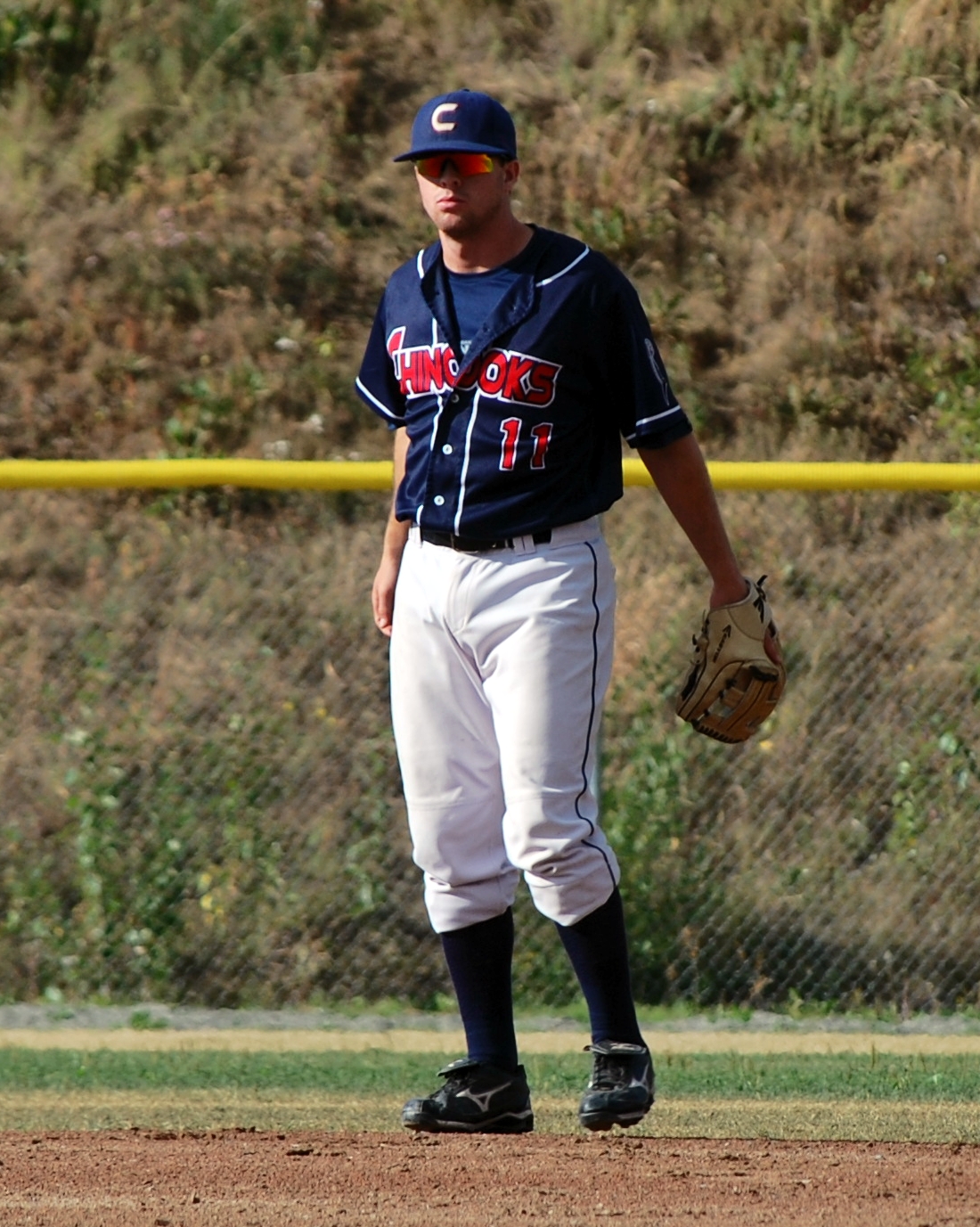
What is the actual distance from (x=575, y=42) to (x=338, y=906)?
5.68m

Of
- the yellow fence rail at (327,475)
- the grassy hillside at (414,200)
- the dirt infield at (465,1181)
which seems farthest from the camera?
the grassy hillside at (414,200)

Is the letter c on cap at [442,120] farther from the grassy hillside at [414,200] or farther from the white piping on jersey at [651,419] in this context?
the grassy hillside at [414,200]

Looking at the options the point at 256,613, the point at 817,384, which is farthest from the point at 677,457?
the point at 817,384

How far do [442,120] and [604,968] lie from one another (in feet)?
5.63

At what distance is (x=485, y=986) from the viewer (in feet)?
12.4

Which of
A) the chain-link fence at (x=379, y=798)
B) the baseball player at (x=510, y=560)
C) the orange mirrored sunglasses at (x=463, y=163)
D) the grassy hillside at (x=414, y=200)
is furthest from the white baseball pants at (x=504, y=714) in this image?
the grassy hillside at (x=414, y=200)

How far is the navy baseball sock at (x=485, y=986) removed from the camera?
3764 millimetres

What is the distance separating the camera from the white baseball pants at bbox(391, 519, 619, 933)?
353 centimetres

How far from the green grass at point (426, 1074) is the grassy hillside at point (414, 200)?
4018 mm

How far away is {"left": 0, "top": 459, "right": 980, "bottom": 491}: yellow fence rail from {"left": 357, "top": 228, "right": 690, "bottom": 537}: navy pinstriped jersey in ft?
6.88

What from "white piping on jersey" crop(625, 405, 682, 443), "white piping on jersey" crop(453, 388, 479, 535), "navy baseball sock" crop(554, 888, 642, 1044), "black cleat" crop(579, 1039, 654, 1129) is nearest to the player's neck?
"white piping on jersey" crop(453, 388, 479, 535)

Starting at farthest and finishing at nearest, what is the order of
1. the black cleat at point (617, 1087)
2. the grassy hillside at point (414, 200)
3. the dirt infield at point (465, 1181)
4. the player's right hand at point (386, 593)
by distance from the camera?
the grassy hillside at point (414, 200) → the player's right hand at point (386, 593) → the black cleat at point (617, 1087) → the dirt infield at point (465, 1181)

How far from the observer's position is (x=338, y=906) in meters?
6.31

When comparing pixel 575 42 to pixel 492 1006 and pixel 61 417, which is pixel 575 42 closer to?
pixel 61 417
